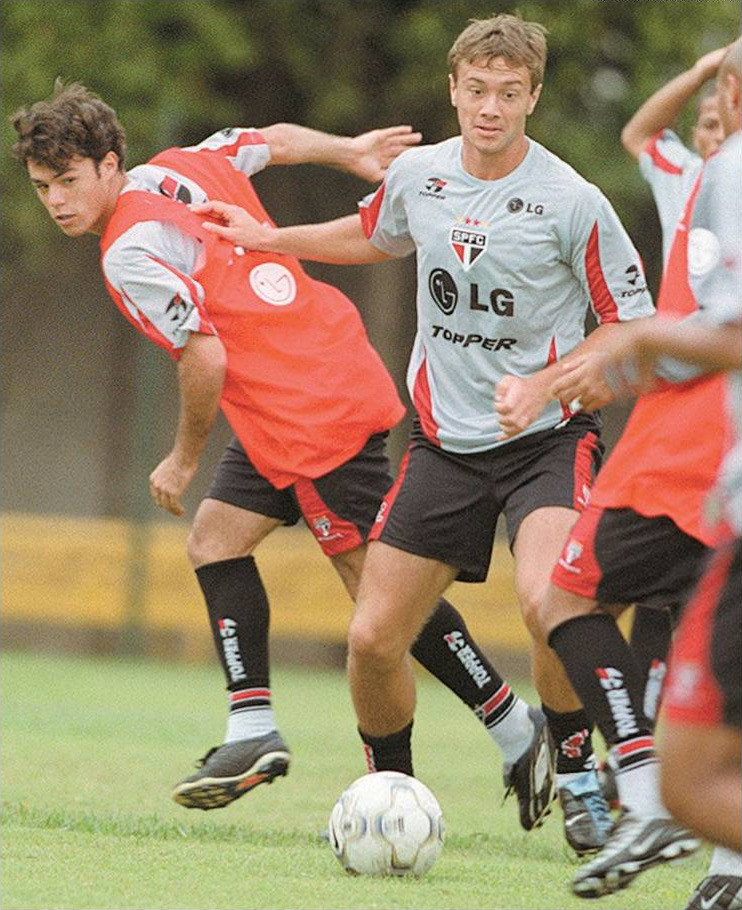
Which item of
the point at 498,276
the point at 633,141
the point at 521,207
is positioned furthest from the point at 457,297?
the point at 633,141

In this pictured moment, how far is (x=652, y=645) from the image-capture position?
23.6ft

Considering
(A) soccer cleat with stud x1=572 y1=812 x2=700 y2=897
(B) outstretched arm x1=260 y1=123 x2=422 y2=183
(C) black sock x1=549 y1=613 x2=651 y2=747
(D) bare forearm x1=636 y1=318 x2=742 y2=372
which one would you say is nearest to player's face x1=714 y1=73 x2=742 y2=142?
(D) bare forearm x1=636 y1=318 x2=742 y2=372

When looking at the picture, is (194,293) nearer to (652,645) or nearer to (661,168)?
(661,168)

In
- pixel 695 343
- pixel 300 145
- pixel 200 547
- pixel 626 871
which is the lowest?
pixel 200 547

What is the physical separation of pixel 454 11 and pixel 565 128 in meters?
1.24

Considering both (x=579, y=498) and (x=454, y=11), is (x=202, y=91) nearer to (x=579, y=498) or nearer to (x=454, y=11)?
(x=454, y=11)

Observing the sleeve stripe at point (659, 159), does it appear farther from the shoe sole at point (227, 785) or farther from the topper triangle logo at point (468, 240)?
the shoe sole at point (227, 785)

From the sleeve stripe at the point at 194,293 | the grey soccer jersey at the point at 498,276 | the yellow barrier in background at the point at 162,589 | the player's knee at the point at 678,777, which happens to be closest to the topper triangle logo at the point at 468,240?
the grey soccer jersey at the point at 498,276

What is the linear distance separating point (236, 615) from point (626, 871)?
255cm

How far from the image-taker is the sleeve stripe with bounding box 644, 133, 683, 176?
7.36 m

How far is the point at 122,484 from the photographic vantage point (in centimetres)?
1542

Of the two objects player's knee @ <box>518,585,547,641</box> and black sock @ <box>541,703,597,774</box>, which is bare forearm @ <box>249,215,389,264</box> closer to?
player's knee @ <box>518,585,547,641</box>

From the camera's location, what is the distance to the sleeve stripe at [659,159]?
7.36 metres

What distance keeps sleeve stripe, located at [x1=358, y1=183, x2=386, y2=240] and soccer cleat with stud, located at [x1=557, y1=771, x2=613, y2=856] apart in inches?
73.6
